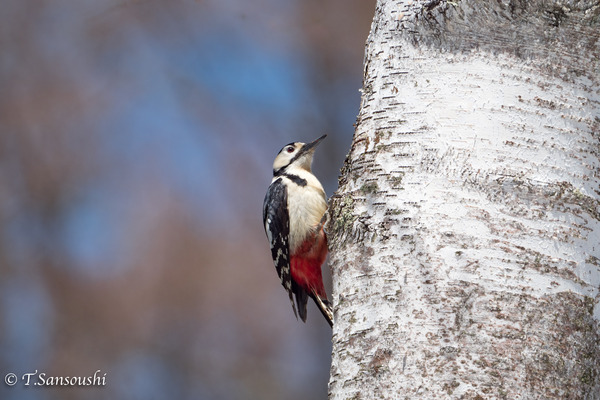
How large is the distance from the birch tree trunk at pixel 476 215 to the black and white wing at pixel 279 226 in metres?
2.27

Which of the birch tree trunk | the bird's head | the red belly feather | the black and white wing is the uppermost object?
the bird's head

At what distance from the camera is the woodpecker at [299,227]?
4215 millimetres

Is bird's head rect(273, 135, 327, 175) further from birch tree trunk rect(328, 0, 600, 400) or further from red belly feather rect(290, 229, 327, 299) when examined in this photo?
birch tree trunk rect(328, 0, 600, 400)

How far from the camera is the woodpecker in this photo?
421 centimetres

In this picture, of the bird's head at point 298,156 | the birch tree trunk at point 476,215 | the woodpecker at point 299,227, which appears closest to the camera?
the birch tree trunk at point 476,215

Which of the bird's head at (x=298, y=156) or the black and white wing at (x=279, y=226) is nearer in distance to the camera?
the black and white wing at (x=279, y=226)

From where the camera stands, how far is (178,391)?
558 centimetres

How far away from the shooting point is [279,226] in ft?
14.3

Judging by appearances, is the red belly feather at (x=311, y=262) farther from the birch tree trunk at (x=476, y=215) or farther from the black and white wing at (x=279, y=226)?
the birch tree trunk at (x=476, y=215)

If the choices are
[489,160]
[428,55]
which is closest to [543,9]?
[428,55]

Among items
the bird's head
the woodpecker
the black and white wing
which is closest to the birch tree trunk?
the woodpecker

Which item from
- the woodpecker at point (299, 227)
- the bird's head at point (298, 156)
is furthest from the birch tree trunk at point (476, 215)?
the bird's head at point (298, 156)

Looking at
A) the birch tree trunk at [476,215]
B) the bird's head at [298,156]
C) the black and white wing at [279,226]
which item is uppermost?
the bird's head at [298,156]

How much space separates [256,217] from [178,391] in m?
1.53
